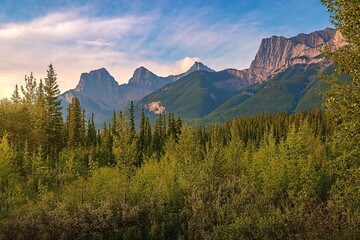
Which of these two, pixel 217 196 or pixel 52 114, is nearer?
pixel 217 196

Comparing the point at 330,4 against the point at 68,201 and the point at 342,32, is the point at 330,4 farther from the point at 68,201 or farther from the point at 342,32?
the point at 68,201

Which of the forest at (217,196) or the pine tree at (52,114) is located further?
the pine tree at (52,114)

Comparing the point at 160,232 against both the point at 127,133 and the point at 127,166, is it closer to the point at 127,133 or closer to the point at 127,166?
the point at 127,166

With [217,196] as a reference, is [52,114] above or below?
above

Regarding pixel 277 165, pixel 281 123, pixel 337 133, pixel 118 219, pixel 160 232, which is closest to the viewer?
pixel 337 133

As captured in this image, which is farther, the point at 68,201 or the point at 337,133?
the point at 68,201

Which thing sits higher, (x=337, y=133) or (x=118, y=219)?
(x=337, y=133)

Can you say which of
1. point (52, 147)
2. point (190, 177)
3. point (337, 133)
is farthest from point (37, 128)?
point (337, 133)

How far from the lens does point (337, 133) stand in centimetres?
1268

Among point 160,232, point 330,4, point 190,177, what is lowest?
point 160,232

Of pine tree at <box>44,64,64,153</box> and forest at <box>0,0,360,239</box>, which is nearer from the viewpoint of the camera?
forest at <box>0,0,360,239</box>

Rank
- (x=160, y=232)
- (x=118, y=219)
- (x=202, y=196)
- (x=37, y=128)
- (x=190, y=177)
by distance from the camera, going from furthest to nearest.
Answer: (x=37, y=128)
(x=190, y=177)
(x=202, y=196)
(x=118, y=219)
(x=160, y=232)

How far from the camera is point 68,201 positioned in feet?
73.2

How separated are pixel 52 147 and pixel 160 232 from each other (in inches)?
1893
